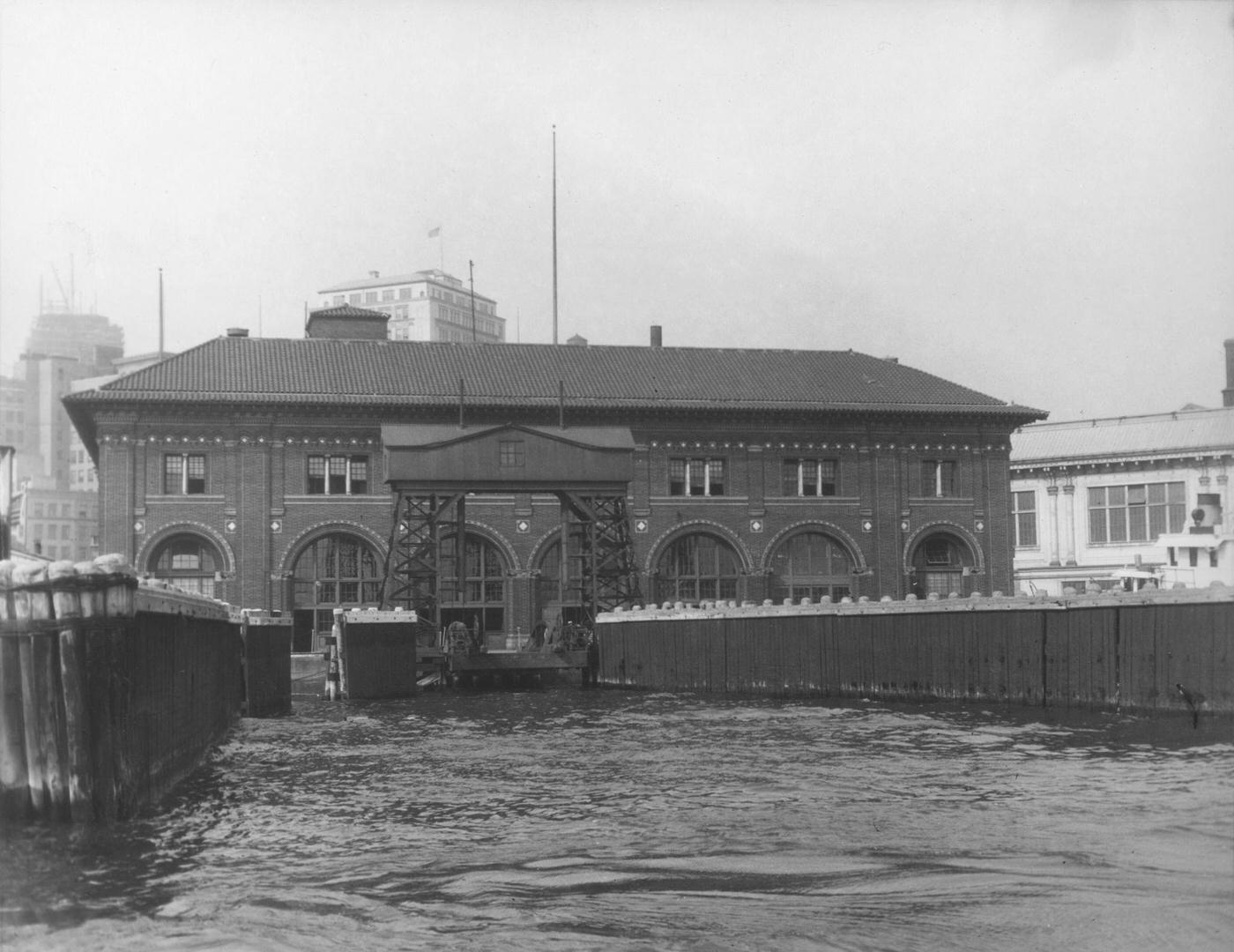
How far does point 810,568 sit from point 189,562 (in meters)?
22.7

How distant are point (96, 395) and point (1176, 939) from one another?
46.2 meters

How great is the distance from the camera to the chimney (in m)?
50.9

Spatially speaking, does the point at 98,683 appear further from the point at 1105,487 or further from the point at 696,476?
the point at 1105,487

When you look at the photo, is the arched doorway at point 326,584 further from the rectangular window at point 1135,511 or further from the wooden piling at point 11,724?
the wooden piling at point 11,724

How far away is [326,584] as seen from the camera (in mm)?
52000

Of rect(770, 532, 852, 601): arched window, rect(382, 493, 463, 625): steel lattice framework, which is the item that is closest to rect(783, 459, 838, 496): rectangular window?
rect(770, 532, 852, 601): arched window

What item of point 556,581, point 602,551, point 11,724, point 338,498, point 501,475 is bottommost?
point 11,724

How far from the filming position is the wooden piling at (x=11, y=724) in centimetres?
1349

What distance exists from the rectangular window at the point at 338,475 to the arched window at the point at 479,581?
146 inches

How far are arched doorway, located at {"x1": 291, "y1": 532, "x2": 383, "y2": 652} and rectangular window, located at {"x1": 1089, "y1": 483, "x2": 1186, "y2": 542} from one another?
26.4m

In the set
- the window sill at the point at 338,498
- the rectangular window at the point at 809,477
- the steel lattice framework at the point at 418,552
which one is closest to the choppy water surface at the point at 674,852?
the steel lattice framework at the point at 418,552

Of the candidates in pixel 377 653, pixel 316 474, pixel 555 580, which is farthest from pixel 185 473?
Answer: pixel 377 653

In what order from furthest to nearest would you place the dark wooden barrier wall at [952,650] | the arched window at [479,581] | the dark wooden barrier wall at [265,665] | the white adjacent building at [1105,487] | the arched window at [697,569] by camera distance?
the arched window at [697,569], the arched window at [479,581], the white adjacent building at [1105,487], the dark wooden barrier wall at [265,665], the dark wooden barrier wall at [952,650]

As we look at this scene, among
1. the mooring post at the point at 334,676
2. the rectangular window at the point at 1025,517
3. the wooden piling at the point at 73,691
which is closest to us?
the wooden piling at the point at 73,691
